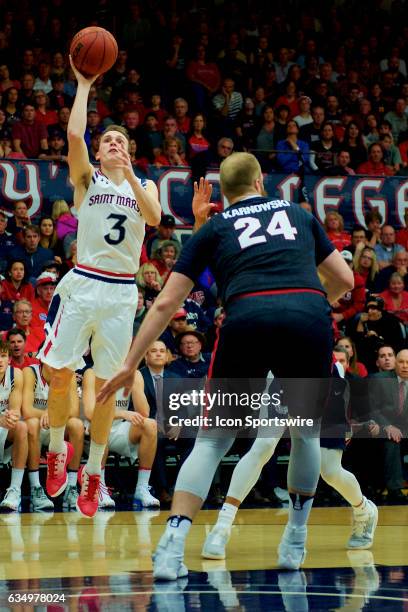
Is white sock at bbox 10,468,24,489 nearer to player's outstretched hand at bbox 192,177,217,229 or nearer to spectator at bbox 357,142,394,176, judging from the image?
player's outstretched hand at bbox 192,177,217,229

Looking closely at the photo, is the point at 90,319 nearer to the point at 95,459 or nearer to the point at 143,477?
the point at 95,459

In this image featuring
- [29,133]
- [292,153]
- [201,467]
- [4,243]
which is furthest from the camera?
[292,153]

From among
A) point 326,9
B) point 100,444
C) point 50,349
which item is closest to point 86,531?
point 100,444

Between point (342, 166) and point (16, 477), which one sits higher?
point (342, 166)

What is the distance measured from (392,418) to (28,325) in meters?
3.86

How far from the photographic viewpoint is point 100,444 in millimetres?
8297

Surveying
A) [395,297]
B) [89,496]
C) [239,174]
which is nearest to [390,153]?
[395,297]

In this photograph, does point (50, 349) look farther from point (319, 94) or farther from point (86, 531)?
point (319, 94)

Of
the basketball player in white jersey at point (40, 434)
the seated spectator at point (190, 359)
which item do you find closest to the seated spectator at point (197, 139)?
the seated spectator at point (190, 359)

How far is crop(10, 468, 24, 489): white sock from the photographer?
10.3m

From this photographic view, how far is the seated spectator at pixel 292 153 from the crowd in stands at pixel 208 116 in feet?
0.08

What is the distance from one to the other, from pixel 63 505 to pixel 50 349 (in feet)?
9.92

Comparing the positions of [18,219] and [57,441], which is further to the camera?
[18,219]

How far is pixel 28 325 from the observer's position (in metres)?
11.9
